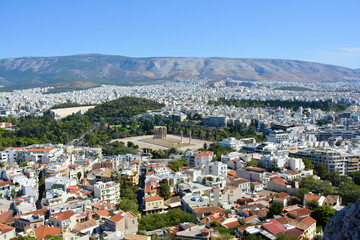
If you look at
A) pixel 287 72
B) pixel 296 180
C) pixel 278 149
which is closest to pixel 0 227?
pixel 296 180

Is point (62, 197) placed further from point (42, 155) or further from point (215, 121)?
point (215, 121)

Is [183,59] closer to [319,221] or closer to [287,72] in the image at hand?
[287,72]

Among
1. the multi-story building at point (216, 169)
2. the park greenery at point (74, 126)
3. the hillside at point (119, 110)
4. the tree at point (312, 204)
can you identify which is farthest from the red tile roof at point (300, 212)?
the hillside at point (119, 110)

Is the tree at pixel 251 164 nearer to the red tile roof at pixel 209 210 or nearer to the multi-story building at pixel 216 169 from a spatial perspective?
the multi-story building at pixel 216 169

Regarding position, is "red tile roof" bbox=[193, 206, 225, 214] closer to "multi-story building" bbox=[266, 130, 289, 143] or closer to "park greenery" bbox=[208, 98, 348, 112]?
"multi-story building" bbox=[266, 130, 289, 143]

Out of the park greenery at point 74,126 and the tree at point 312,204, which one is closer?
the tree at point 312,204

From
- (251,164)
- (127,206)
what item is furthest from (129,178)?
(251,164)

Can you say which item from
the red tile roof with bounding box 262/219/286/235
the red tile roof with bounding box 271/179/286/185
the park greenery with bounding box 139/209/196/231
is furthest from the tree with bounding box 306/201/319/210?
the park greenery with bounding box 139/209/196/231
